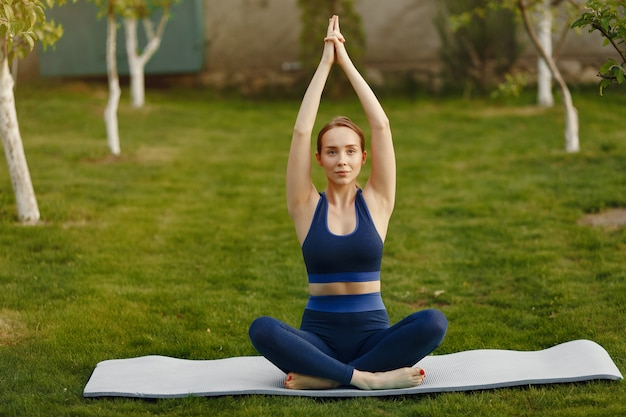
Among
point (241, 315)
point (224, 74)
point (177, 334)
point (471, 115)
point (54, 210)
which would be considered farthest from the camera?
point (224, 74)

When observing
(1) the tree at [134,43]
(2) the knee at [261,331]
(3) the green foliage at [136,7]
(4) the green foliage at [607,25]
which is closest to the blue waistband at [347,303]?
(2) the knee at [261,331]

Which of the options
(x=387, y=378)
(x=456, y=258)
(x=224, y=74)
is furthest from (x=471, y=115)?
(x=387, y=378)

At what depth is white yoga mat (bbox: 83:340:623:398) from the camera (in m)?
3.86

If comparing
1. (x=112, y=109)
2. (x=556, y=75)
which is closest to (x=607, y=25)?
(x=556, y=75)

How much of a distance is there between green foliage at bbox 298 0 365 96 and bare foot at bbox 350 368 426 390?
28.9ft

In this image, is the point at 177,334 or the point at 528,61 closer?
the point at 177,334

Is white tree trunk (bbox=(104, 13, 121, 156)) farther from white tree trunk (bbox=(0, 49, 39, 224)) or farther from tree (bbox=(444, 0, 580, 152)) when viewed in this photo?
tree (bbox=(444, 0, 580, 152))

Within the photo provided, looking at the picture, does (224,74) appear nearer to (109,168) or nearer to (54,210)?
(109,168)

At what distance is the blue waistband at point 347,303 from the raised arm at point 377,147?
12.3 inches

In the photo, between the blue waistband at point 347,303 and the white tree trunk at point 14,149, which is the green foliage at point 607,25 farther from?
the white tree trunk at point 14,149

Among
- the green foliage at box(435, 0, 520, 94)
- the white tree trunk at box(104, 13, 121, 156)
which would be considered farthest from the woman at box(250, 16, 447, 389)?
the green foliage at box(435, 0, 520, 94)

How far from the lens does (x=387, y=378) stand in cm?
385

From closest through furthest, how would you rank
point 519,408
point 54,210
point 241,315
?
point 519,408
point 241,315
point 54,210

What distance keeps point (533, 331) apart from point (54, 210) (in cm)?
394
